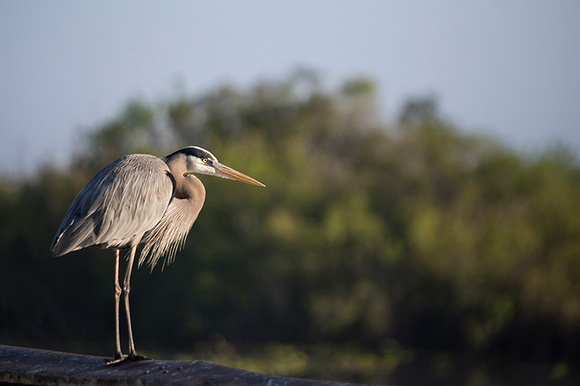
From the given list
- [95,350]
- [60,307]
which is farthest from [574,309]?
[60,307]

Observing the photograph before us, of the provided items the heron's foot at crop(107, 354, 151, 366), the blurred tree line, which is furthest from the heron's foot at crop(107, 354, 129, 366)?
the blurred tree line

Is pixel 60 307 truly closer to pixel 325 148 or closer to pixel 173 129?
pixel 173 129

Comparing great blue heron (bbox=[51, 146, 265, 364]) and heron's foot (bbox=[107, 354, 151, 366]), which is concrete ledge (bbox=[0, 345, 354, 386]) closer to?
heron's foot (bbox=[107, 354, 151, 366])

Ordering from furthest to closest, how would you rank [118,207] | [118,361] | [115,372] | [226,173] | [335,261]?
[335,261] → [226,173] → [118,207] → [118,361] → [115,372]

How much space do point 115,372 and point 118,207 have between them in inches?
45.3

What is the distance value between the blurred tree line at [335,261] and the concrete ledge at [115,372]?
12.6m

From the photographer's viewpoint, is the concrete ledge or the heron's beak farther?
the heron's beak

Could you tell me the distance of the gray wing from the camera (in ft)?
12.1

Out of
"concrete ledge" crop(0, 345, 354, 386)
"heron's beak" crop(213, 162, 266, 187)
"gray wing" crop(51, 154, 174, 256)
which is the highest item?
"heron's beak" crop(213, 162, 266, 187)

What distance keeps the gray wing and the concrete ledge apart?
2.26 ft

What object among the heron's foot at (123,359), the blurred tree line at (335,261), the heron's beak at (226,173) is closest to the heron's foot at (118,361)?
the heron's foot at (123,359)

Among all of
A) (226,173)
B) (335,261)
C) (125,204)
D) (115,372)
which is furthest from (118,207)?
(335,261)

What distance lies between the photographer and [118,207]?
3.79m

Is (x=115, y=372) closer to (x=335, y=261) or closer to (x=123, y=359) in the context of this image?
(x=123, y=359)
